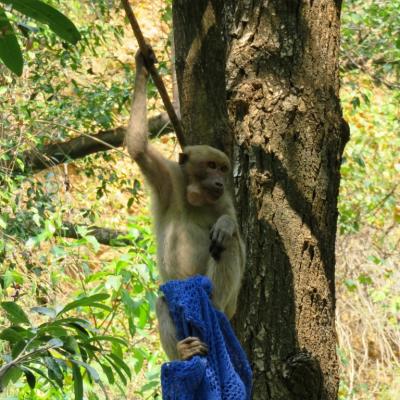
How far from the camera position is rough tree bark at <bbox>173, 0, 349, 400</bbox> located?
3.94 m

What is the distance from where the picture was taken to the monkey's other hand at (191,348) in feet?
10.4

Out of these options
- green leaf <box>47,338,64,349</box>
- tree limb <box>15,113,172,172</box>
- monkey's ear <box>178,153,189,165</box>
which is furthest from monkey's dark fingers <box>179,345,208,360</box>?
tree limb <box>15,113,172,172</box>

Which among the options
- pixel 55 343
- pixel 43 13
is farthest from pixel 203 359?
pixel 43 13

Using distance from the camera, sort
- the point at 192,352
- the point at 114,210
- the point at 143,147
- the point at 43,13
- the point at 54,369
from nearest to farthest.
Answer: the point at 43,13
the point at 192,352
the point at 54,369
the point at 143,147
the point at 114,210

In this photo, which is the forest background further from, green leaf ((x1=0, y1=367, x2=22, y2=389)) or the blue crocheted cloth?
green leaf ((x1=0, y1=367, x2=22, y2=389))

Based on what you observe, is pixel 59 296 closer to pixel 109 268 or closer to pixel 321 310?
pixel 109 268

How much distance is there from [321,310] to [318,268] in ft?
0.70

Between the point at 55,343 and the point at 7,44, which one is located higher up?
the point at 7,44

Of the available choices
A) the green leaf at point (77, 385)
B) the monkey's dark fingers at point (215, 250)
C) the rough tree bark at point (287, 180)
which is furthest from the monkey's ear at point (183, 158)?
the green leaf at point (77, 385)

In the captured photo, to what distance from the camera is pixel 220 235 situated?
447 centimetres

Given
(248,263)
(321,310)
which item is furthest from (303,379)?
(248,263)

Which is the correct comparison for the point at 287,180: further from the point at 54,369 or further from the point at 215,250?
the point at 54,369

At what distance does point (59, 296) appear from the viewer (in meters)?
8.67

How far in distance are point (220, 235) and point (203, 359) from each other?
55.6 inches
